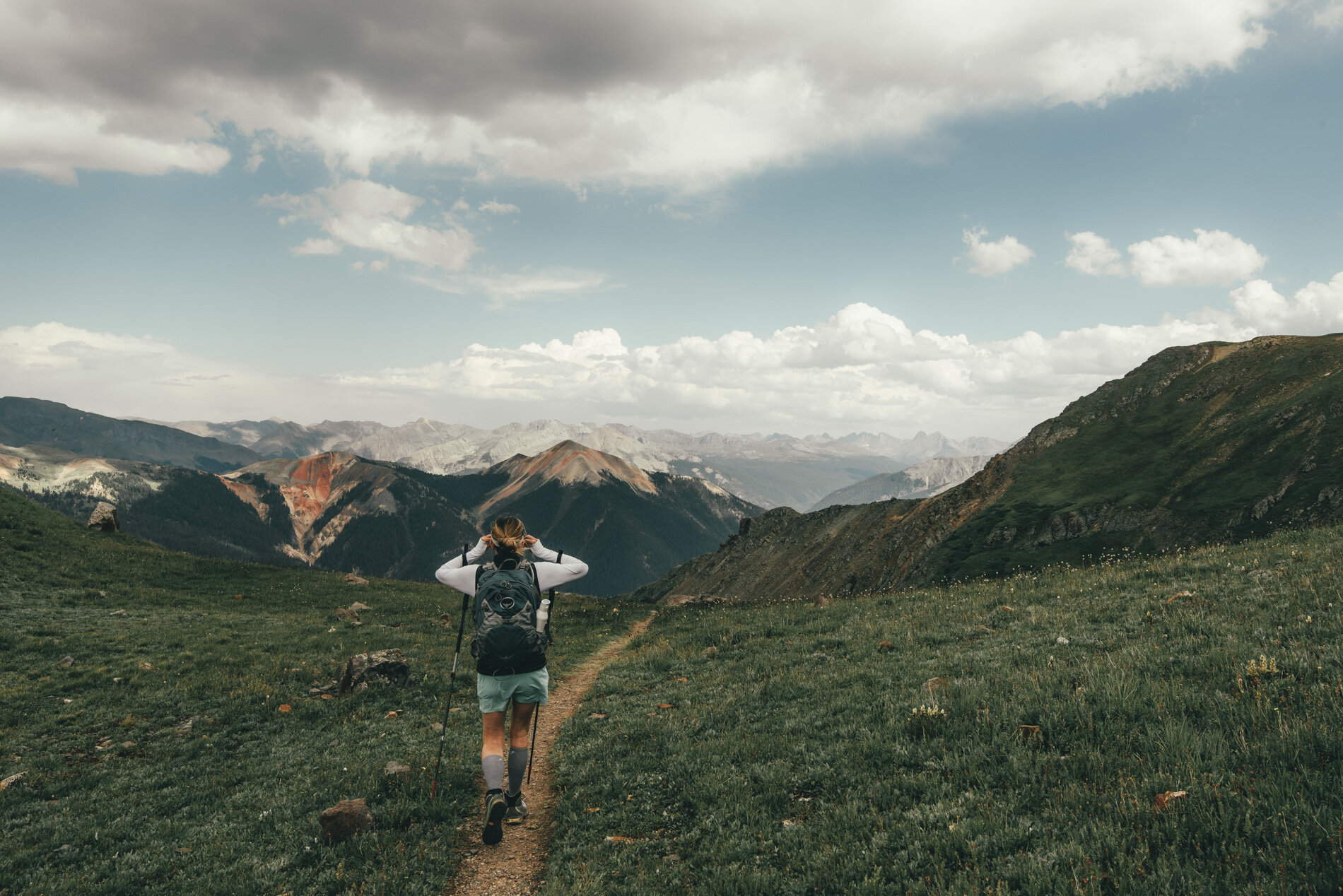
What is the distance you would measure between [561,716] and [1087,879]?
1253 cm

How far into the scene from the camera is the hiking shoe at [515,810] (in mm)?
9477

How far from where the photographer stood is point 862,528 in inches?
3344

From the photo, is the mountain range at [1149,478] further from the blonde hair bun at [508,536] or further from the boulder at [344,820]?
the boulder at [344,820]

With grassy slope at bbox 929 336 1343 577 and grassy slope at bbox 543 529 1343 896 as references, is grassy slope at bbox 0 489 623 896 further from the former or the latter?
grassy slope at bbox 929 336 1343 577

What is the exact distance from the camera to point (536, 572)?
968cm

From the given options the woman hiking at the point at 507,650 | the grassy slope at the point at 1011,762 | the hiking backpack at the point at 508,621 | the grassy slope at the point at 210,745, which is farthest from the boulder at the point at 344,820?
the hiking backpack at the point at 508,621

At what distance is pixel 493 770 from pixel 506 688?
1280mm

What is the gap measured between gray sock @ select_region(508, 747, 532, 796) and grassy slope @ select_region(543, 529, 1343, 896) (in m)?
0.88

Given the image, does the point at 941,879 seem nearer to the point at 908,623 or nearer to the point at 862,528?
the point at 908,623

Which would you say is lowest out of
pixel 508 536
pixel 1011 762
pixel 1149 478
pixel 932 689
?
pixel 932 689

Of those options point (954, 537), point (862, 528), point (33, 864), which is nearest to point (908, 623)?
point (33, 864)

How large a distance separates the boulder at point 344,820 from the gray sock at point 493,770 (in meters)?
2.17

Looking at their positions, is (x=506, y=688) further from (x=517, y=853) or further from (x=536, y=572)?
(x=517, y=853)

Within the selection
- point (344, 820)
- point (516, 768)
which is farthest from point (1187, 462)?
point (344, 820)
